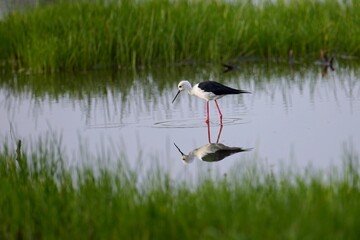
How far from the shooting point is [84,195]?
18.9 feet

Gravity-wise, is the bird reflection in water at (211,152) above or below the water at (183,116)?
below

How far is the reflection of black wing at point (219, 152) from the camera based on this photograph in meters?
8.02

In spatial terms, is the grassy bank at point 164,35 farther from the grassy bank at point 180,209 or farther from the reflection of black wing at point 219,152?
the grassy bank at point 180,209

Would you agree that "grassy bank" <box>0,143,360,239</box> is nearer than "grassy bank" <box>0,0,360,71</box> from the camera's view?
Yes

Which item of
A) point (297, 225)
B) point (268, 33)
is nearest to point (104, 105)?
point (268, 33)

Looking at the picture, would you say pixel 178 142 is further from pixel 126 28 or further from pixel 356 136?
pixel 126 28

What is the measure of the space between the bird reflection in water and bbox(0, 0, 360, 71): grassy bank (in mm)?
5128

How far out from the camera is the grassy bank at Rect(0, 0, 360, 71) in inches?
532

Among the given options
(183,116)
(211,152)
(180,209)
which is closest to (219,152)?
(211,152)

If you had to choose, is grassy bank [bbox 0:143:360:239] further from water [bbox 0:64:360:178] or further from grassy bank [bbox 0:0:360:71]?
grassy bank [bbox 0:0:360:71]

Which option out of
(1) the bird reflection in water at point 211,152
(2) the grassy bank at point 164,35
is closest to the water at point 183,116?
(1) the bird reflection in water at point 211,152

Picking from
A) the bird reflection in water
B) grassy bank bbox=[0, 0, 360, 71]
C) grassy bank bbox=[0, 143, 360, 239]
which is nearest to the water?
the bird reflection in water

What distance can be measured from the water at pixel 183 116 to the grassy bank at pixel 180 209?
773mm

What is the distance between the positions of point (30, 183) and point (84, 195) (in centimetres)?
71
